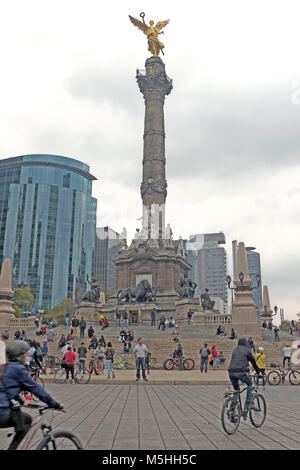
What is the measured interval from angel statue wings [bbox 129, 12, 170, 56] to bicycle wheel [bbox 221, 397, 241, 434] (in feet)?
173

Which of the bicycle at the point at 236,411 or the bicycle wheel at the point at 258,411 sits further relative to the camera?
the bicycle wheel at the point at 258,411

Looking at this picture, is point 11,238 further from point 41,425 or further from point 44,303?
point 41,425

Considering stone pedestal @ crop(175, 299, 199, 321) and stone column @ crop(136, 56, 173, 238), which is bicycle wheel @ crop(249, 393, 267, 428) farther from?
stone column @ crop(136, 56, 173, 238)

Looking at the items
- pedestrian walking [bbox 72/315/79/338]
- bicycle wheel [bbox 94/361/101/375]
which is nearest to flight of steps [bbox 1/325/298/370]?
pedestrian walking [bbox 72/315/79/338]

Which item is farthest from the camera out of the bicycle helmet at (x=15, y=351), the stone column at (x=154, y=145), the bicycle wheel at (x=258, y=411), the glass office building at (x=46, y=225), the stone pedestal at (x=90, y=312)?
the glass office building at (x=46, y=225)

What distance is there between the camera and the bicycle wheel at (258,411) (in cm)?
862

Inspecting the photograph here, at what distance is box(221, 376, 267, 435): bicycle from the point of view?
7.93m

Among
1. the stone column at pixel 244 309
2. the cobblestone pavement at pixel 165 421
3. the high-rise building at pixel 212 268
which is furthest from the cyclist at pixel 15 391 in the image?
the high-rise building at pixel 212 268

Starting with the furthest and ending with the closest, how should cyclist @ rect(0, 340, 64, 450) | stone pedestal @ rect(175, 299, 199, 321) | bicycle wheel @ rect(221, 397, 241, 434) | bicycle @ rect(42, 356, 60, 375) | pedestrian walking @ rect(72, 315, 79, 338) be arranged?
stone pedestal @ rect(175, 299, 199, 321)
pedestrian walking @ rect(72, 315, 79, 338)
bicycle @ rect(42, 356, 60, 375)
bicycle wheel @ rect(221, 397, 241, 434)
cyclist @ rect(0, 340, 64, 450)

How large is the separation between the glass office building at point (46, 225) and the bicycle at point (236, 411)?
9849 centimetres

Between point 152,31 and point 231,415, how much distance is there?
55074 mm

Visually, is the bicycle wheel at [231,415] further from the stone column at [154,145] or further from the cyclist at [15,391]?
the stone column at [154,145]

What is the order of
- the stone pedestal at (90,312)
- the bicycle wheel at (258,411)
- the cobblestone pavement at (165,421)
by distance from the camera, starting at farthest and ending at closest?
the stone pedestal at (90,312) < the bicycle wheel at (258,411) < the cobblestone pavement at (165,421)
